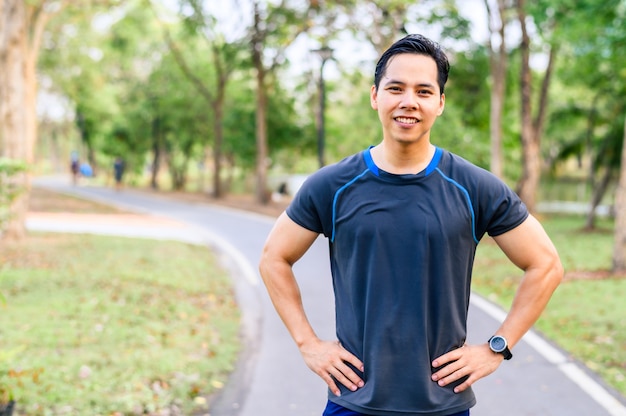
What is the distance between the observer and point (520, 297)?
2.52m

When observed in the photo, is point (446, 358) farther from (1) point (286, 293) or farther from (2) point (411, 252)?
(1) point (286, 293)

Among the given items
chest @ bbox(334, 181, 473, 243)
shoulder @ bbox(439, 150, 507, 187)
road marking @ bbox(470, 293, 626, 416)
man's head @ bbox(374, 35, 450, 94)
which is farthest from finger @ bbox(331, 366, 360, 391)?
road marking @ bbox(470, 293, 626, 416)

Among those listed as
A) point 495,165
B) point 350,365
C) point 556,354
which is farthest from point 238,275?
point 495,165

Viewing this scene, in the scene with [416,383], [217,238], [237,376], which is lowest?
[217,238]

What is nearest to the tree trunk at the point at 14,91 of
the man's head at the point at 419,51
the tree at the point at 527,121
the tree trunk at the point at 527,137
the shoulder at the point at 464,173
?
the tree at the point at 527,121

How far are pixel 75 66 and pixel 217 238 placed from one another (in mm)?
13165

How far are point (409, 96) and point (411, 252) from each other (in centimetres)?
50

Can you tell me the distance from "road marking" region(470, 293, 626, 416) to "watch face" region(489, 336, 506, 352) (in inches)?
140

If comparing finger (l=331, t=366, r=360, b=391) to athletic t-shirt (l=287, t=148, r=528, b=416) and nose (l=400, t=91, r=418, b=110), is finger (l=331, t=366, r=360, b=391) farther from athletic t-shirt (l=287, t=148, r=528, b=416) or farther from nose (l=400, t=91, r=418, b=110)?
nose (l=400, t=91, r=418, b=110)

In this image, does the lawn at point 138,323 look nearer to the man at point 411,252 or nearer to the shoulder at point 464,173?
the man at point 411,252

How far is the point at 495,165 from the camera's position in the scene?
2195 cm

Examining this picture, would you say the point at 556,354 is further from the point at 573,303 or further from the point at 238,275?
the point at 238,275

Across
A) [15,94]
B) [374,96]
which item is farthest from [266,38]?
[374,96]

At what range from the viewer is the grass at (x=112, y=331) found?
5.62 meters
